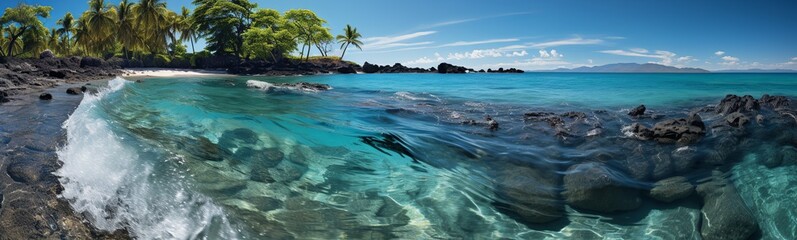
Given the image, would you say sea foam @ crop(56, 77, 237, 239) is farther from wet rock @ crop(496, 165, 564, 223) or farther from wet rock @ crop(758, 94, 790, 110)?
wet rock @ crop(758, 94, 790, 110)

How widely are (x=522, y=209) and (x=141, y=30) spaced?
5937cm

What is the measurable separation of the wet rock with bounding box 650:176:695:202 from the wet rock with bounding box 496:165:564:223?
1173 mm

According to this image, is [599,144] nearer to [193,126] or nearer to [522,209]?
[522,209]

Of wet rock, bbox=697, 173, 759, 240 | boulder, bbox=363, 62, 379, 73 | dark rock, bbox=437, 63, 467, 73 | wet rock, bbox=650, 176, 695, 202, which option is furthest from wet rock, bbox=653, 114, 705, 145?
dark rock, bbox=437, 63, 467, 73

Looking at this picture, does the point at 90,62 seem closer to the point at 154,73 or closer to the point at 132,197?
the point at 154,73

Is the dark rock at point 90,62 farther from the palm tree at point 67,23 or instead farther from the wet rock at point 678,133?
the wet rock at point 678,133

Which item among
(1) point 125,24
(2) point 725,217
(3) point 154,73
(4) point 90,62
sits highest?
(1) point 125,24

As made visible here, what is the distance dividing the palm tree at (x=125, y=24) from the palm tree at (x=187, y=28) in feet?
24.4

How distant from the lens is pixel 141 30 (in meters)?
49.5

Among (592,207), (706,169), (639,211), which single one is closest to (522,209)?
(592,207)

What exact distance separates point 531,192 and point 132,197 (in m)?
4.62

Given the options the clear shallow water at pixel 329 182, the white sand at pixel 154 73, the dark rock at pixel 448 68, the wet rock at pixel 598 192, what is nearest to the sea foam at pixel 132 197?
the clear shallow water at pixel 329 182

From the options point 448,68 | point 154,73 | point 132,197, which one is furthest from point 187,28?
point 132,197

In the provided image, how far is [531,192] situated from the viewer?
473 cm
